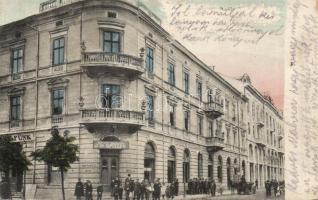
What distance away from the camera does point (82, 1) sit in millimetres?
5633

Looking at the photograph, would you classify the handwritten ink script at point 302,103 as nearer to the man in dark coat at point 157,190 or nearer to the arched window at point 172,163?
the arched window at point 172,163

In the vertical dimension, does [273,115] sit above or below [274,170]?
above

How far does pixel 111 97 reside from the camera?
5590 mm

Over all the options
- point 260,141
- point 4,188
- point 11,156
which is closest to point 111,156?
point 11,156

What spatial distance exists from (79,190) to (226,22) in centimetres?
211

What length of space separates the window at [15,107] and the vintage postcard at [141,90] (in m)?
0.01

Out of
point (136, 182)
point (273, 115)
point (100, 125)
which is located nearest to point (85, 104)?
point (100, 125)

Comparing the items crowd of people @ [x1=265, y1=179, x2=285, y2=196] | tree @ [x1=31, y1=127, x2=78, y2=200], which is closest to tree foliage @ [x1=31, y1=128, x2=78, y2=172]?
tree @ [x1=31, y1=127, x2=78, y2=200]

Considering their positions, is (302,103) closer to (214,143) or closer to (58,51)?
(214,143)

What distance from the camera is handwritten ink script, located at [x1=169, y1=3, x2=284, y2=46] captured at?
5.64 meters

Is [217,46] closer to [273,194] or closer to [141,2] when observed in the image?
[141,2]

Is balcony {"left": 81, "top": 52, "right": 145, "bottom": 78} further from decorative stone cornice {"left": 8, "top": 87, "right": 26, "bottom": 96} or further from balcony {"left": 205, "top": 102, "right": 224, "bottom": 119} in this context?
balcony {"left": 205, "top": 102, "right": 224, "bottom": 119}

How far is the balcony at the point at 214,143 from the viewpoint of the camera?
6240 mm

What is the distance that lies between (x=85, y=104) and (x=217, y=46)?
4.52ft
